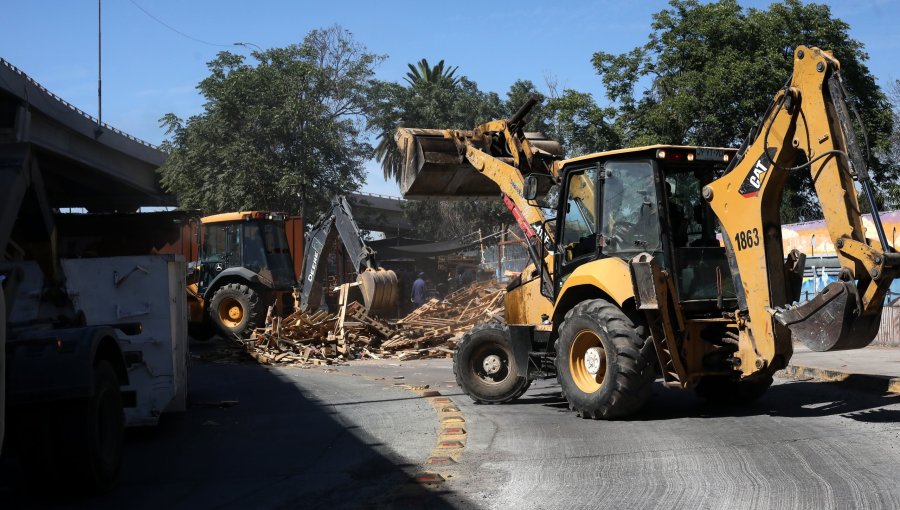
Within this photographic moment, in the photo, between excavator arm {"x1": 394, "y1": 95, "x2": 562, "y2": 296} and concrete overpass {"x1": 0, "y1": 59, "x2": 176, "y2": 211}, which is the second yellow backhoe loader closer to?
excavator arm {"x1": 394, "y1": 95, "x2": 562, "y2": 296}

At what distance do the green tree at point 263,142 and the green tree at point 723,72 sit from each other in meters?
14.1

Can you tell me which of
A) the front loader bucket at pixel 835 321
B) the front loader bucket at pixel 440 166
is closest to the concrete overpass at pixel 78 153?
the front loader bucket at pixel 440 166

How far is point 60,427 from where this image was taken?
6.32m

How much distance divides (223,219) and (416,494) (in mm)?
16718

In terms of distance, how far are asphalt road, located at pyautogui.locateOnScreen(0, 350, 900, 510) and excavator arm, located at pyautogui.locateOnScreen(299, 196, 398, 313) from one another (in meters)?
9.20

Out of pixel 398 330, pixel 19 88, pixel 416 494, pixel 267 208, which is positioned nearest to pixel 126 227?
pixel 398 330

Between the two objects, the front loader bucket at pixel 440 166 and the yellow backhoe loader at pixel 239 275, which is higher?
the front loader bucket at pixel 440 166

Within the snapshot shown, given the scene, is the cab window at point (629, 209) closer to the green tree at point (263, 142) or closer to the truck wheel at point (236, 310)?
the truck wheel at point (236, 310)

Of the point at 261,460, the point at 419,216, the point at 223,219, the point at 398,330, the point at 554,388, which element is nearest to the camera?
the point at 261,460

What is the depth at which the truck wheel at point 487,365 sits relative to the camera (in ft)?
36.4

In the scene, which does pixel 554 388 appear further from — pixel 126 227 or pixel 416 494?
pixel 126 227

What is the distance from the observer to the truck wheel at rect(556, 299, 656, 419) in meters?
8.86

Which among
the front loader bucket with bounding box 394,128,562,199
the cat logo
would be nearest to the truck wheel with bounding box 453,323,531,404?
the front loader bucket with bounding box 394,128,562,199

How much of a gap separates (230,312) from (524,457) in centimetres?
1529
